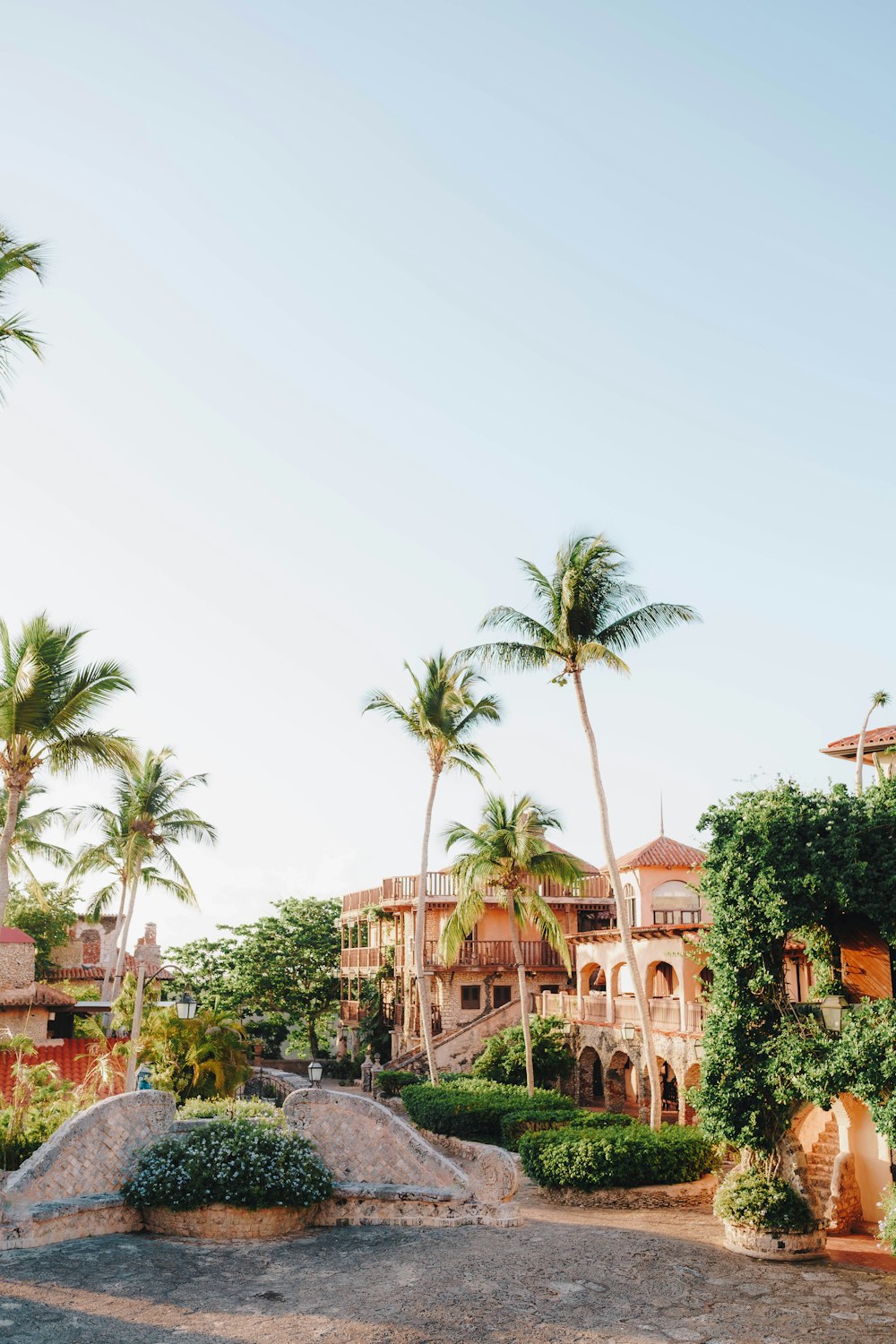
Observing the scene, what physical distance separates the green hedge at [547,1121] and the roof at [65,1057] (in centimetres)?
901

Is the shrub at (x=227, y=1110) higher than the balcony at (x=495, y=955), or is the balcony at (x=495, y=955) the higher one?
the balcony at (x=495, y=955)

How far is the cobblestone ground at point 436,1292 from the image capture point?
10500mm

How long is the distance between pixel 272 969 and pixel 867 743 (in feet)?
90.0

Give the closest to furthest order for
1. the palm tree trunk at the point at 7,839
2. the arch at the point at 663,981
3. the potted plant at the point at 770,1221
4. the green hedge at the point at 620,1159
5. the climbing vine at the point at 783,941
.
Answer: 1. the climbing vine at the point at 783,941
2. the potted plant at the point at 770,1221
3. the palm tree trunk at the point at 7,839
4. the green hedge at the point at 620,1159
5. the arch at the point at 663,981

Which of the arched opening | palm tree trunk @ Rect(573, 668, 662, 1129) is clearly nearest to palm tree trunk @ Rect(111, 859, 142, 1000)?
the arched opening

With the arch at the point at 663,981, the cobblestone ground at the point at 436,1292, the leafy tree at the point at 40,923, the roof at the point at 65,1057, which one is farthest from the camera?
the leafy tree at the point at 40,923

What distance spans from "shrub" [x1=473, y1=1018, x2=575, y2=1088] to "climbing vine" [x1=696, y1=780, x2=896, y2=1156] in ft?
60.1

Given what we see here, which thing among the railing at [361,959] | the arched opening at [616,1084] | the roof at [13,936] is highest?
the roof at [13,936]

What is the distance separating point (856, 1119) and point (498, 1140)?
34.5ft

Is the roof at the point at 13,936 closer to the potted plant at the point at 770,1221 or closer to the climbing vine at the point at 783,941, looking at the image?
the climbing vine at the point at 783,941

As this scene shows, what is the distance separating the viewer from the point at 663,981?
117ft

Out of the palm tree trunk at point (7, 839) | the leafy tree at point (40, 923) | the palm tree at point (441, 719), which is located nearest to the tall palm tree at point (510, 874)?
the palm tree at point (441, 719)

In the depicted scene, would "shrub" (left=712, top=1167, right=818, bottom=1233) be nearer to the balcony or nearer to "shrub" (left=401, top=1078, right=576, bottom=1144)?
"shrub" (left=401, top=1078, right=576, bottom=1144)

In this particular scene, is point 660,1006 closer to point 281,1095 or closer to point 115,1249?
point 281,1095
